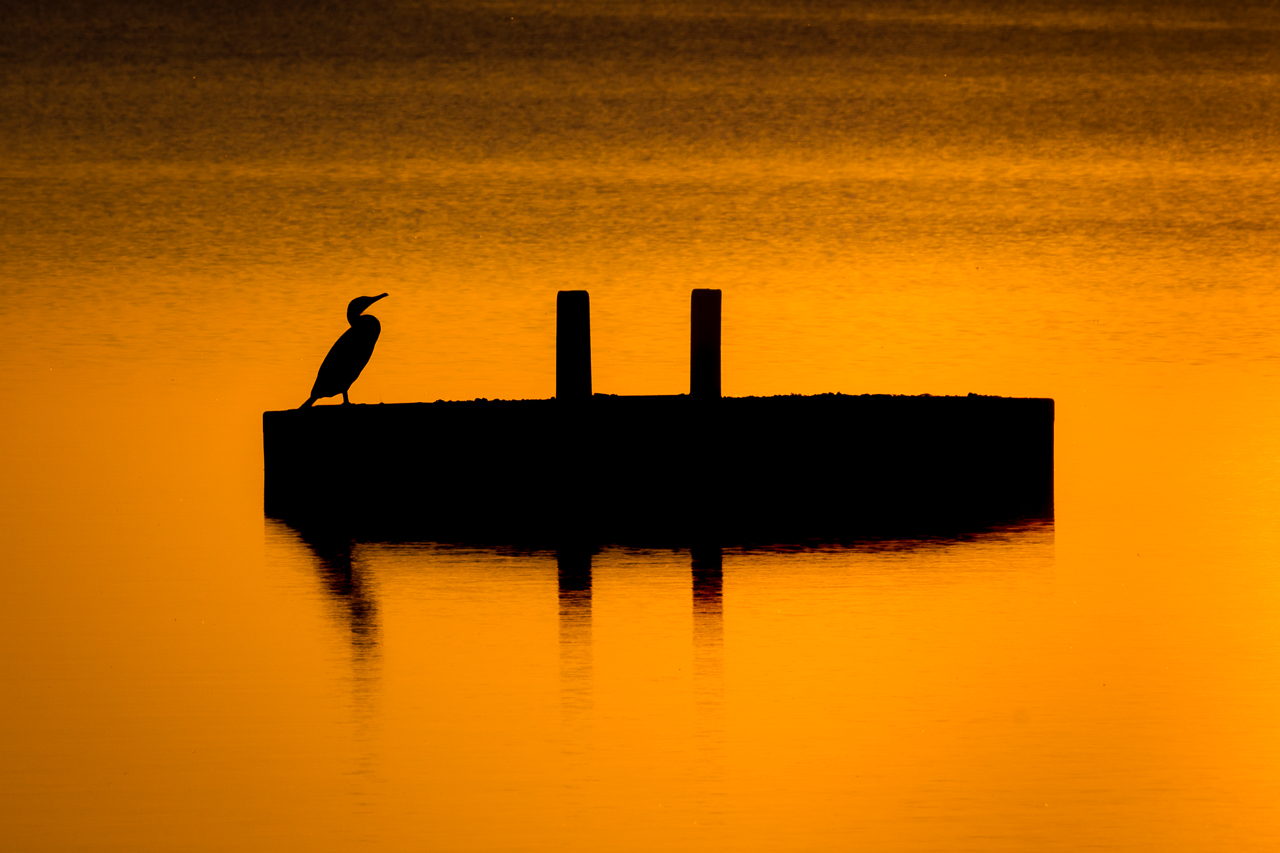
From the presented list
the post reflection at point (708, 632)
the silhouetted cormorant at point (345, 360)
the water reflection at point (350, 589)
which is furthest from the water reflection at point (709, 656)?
the silhouetted cormorant at point (345, 360)

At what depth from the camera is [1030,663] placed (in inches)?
512

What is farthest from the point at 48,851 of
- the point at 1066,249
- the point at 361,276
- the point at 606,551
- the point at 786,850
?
the point at 1066,249

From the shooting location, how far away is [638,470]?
18203 mm

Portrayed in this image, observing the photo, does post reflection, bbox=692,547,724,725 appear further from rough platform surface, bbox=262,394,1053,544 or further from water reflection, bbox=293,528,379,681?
water reflection, bbox=293,528,379,681

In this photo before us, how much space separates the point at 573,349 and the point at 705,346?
1.24 metres

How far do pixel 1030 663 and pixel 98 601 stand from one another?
5.34 meters

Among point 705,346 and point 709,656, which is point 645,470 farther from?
point 709,656

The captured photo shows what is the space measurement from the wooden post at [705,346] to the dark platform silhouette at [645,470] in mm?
2305

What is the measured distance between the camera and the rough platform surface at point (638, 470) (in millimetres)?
18156

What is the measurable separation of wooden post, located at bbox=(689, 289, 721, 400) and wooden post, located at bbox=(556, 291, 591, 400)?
3.05 feet

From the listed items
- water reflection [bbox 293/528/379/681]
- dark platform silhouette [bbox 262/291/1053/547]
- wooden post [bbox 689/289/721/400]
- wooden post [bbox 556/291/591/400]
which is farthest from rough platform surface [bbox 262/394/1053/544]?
wooden post [bbox 689/289/721/400]

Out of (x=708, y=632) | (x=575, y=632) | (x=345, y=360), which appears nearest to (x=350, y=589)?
(x=575, y=632)

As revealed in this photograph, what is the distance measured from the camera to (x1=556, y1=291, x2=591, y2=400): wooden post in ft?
67.5

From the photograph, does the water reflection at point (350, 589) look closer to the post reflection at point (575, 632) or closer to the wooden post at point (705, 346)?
the post reflection at point (575, 632)
